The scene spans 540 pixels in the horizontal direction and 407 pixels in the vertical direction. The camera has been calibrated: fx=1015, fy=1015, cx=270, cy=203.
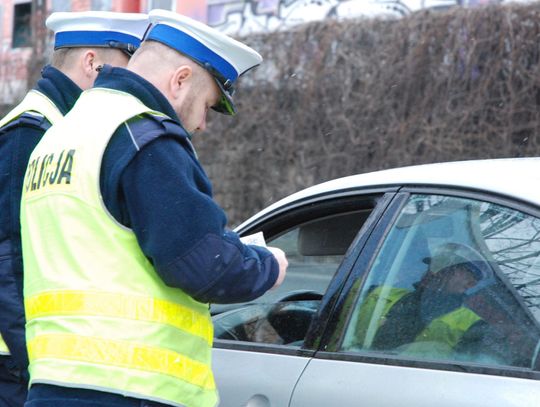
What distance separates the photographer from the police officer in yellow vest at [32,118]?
2.86 m

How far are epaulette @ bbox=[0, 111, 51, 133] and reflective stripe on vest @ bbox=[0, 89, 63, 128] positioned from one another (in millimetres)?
16

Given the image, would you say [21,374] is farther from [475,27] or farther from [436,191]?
[475,27]

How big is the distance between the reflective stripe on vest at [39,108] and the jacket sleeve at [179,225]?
817 millimetres

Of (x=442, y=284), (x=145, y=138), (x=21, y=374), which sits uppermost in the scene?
(x=145, y=138)

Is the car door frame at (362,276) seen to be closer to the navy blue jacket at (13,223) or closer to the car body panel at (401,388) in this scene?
the car body panel at (401,388)

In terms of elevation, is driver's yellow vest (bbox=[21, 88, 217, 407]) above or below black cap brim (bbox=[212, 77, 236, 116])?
below

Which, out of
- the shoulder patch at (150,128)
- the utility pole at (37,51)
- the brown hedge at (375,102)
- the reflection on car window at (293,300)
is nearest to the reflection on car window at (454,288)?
the reflection on car window at (293,300)

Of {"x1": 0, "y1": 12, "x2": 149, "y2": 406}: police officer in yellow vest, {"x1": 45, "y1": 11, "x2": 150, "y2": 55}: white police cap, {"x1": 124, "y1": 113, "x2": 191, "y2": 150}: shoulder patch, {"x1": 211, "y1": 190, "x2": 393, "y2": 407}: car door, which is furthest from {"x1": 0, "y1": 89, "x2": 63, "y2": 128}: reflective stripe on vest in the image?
{"x1": 211, "y1": 190, "x2": 393, "y2": 407}: car door

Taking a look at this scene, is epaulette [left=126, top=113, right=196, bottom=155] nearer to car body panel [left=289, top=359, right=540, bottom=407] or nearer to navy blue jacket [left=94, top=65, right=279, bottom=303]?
navy blue jacket [left=94, top=65, right=279, bottom=303]

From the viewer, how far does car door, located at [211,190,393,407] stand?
2.99 meters

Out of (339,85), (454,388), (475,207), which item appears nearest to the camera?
(454,388)

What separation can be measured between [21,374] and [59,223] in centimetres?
71

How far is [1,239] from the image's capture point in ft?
9.43

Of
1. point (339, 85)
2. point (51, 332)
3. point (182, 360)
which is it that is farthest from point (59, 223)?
point (339, 85)
